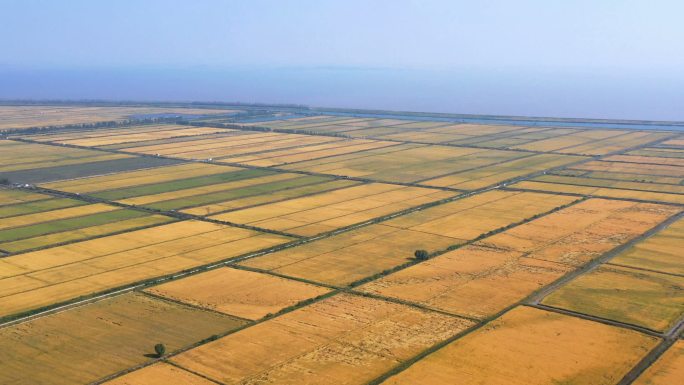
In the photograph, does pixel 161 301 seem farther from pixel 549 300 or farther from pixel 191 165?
pixel 191 165

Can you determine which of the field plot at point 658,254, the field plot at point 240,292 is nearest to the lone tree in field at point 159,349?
the field plot at point 240,292

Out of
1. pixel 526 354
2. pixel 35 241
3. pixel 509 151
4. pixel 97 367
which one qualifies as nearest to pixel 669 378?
pixel 526 354

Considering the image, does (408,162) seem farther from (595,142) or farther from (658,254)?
(658,254)

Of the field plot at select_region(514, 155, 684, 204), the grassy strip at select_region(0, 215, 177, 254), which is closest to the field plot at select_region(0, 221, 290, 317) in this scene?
the grassy strip at select_region(0, 215, 177, 254)

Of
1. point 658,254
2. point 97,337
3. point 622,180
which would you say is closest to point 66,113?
point 622,180

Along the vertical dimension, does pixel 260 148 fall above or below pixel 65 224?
above

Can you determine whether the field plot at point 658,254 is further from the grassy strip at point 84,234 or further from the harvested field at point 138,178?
the harvested field at point 138,178
